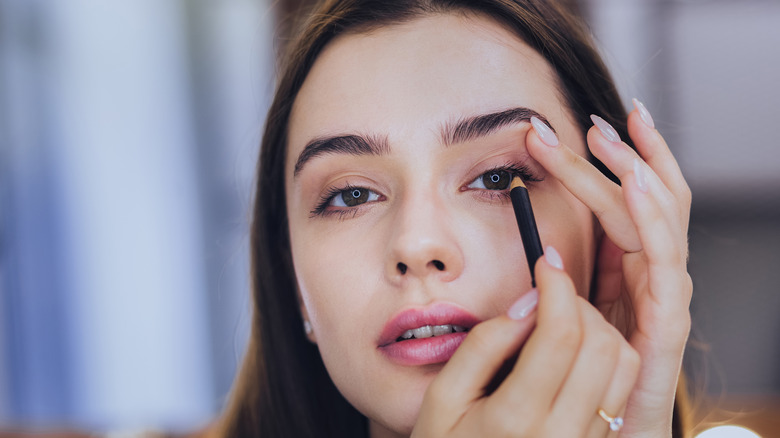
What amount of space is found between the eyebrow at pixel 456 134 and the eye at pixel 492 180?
2.2 inches

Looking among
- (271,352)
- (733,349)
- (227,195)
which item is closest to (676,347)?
(271,352)

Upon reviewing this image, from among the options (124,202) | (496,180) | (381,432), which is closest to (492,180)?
(496,180)

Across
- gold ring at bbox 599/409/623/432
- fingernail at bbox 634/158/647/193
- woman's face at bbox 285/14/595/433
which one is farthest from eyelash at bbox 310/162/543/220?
gold ring at bbox 599/409/623/432

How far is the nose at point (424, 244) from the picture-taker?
0.66m

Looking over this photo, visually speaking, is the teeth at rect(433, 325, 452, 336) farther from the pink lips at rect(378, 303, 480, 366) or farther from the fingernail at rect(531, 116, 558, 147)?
the fingernail at rect(531, 116, 558, 147)

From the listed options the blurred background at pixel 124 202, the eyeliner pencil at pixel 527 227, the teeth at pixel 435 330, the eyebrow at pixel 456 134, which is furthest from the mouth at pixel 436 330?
the blurred background at pixel 124 202

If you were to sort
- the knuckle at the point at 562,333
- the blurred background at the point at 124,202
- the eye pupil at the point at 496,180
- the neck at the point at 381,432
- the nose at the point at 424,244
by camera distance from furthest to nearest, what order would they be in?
the blurred background at the point at 124,202 → the neck at the point at 381,432 → the eye pupil at the point at 496,180 → the nose at the point at 424,244 → the knuckle at the point at 562,333

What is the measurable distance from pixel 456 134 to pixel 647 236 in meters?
0.25

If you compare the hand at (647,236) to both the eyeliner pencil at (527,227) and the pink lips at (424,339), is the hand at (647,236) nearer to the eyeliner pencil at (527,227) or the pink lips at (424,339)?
the eyeliner pencil at (527,227)

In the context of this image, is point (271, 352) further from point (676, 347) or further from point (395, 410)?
point (676, 347)

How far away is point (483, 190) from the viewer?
0.75 meters

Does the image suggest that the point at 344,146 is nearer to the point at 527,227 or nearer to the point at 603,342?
the point at 527,227

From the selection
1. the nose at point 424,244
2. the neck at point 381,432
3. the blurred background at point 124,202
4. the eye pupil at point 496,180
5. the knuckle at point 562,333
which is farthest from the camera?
the blurred background at point 124,202

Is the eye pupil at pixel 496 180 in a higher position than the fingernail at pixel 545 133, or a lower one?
lower
